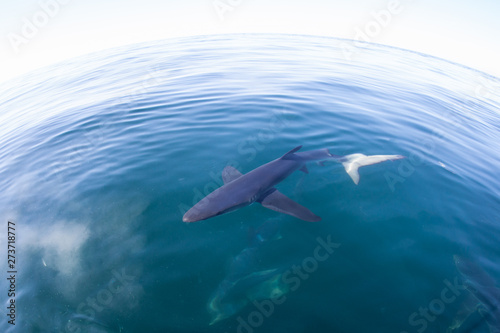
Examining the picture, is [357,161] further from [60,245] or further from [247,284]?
[60,245]

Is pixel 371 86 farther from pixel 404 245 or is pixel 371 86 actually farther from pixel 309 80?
pixel 404 245

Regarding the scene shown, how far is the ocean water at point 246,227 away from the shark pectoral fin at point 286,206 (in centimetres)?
44

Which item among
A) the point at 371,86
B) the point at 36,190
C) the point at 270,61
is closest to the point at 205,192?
the point at 36,190

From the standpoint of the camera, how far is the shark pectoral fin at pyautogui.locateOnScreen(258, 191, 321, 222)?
6.72 meters

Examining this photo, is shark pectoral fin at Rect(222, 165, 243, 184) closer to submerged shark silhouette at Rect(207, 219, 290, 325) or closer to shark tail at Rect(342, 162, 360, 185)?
submerged shark silhouette at Rect(207, 219, 290, 325)

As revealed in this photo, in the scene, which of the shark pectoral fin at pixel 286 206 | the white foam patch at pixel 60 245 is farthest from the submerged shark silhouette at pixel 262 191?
the white foam patch at pixel 60 245

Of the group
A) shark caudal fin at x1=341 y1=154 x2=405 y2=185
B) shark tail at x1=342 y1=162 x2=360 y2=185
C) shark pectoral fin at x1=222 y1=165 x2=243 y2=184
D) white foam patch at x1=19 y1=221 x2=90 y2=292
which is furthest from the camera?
shark caudal fin at x1=341 y1=154 x2=405 y2=185

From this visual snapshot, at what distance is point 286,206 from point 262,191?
3.13 ft

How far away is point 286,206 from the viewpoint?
723 cm

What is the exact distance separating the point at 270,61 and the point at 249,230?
2789cm

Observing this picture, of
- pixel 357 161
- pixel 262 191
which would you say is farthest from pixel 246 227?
pixel 357 161

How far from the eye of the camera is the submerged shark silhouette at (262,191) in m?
6.74

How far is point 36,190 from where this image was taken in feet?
30.4

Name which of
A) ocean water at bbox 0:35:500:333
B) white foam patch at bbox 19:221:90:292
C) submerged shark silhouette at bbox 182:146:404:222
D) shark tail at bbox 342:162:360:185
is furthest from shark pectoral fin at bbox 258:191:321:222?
white foam patch at bbox 19:221:90:292
